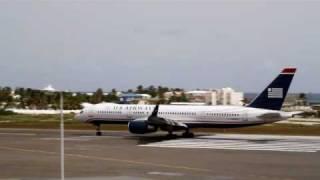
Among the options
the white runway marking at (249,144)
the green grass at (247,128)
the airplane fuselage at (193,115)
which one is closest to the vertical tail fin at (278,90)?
the airplane fuselage at (193,115)

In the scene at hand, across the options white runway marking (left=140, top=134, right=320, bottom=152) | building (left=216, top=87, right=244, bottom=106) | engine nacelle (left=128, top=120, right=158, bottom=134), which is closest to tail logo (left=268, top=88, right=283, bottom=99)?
white runway marking (left=140, top=134, right=320, bottom=152)

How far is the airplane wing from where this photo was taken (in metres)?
43.7

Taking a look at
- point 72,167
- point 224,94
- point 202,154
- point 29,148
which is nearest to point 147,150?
point 202,154

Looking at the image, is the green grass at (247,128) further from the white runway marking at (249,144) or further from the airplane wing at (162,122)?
the white runway marking at (249,144)

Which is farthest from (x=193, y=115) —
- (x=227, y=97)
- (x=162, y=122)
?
(x=227, y=97)

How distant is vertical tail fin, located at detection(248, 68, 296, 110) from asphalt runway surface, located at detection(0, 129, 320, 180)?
2.78 m

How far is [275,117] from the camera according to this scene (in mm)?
42312

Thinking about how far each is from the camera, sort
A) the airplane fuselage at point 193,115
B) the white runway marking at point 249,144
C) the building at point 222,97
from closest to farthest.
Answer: the white runway marking at point 249,144 < the airplane fuselage at point 193,115 < the building at point 222,97

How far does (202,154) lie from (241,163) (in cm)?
506

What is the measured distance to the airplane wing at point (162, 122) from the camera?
43.7 meters

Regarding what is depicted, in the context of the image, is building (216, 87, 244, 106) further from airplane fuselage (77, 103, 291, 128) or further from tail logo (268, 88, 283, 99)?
tail logo (268, 88, 283, 99)

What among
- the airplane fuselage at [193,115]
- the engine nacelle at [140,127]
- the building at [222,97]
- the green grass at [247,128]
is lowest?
the green grass at [247,128]

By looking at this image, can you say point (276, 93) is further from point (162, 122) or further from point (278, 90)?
point (162, 122)

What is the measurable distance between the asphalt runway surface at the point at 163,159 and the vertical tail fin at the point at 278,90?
9.11 ft
